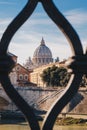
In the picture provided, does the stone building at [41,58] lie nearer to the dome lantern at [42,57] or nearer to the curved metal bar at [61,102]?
the dome lantern at [42,57]

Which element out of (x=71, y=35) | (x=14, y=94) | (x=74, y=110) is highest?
(x=71, y=35)

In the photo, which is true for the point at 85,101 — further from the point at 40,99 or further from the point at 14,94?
the point at 14,94

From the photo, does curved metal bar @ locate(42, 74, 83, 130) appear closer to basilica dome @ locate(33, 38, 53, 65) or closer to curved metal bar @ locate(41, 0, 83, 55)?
curved metal bar @ locate(41, 0, 83, 55)

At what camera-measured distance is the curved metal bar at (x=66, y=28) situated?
1.00m

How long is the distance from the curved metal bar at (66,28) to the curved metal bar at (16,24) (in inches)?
1.2

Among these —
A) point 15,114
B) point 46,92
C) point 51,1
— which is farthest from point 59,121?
point 51,1

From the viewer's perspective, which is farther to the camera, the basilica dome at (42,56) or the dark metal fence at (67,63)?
the basilica dome at (42,56)

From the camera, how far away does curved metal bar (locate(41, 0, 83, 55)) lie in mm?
995

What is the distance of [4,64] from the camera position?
986mm

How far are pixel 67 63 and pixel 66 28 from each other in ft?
0.23

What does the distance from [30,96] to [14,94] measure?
2140cm

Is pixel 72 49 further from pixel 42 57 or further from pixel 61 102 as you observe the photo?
pixel 42 57

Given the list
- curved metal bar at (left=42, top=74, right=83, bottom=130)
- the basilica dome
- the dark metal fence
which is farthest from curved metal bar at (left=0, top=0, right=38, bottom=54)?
the basilica dome

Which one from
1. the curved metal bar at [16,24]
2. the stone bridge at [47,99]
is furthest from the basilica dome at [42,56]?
the curved metal bar at [16,24]
